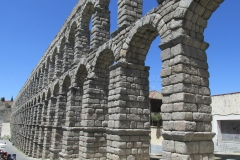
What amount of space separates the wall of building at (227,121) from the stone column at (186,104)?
17.7 metres

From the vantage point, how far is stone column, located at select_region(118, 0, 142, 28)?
32.0ft

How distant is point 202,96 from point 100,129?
644 cm

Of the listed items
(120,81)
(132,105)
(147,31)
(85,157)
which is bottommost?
(85,157)

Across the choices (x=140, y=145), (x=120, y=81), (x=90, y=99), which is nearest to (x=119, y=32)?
(x=120, y=81)

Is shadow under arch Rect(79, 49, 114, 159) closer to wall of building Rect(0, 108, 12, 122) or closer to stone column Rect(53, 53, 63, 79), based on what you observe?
stone column Rect(53, 53, 63, 79)

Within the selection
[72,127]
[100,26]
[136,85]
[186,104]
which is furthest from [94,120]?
[186,104]

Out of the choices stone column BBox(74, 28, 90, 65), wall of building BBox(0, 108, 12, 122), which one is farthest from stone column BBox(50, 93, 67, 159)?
wall of building BBox(0, 108, 12, 122)

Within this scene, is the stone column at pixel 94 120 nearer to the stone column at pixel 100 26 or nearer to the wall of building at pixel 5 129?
the stone column at pixel 100 26

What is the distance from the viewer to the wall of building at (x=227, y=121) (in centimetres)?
2155

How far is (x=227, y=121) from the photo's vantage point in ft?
74.4

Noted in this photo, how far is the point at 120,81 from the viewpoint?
353 inches

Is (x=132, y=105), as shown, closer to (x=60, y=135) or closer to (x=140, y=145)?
(x=140, y=145)

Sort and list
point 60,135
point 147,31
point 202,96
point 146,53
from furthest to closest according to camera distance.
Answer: point 60,135 → point 146,53 → point 147,31 → point 202,96

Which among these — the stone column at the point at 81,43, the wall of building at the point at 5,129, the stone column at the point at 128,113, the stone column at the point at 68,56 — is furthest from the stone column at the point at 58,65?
the wall of building at the point at 5,129
